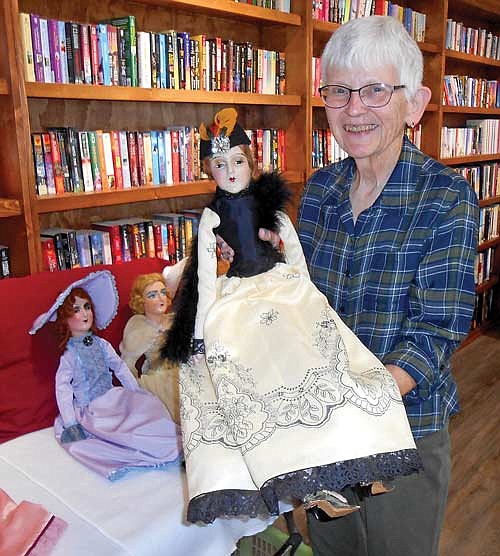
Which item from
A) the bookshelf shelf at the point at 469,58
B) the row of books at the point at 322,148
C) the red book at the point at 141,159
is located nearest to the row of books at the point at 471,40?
the bookshelf shelf at the point at 469,58

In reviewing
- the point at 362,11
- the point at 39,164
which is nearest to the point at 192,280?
the point at 39,164

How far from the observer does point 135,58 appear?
2012 mm

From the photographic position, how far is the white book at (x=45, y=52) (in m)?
1.76

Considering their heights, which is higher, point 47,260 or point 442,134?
point 442,134

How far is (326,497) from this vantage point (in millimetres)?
840

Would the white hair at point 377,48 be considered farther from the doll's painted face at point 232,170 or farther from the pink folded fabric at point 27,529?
the pink folded fabric at point 27,529

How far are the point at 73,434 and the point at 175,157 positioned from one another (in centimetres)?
121

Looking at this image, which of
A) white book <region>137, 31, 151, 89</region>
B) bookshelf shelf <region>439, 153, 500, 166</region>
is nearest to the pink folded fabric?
white book <region>137, 31, 151, 89</region>

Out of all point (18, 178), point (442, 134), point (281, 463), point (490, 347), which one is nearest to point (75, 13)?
point (18, 178)

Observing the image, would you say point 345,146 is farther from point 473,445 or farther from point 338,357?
point 473,445

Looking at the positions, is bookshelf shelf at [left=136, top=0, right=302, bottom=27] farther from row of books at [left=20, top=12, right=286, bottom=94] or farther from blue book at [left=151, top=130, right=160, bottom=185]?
blue book at [left=151, top=130, right=160, bottom=185]

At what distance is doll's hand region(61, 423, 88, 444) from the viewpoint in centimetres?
139

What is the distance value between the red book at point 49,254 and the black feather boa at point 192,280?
102 centimetres

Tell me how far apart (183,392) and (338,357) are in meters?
0.27
